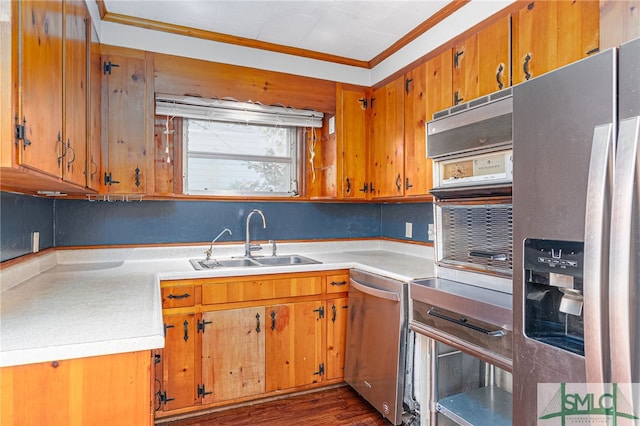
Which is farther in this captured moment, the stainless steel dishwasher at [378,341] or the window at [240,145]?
the window at [240,145]

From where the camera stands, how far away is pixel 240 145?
2.90 metres

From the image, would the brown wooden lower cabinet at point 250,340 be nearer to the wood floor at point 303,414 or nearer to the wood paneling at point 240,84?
the wood floor at point 303,414

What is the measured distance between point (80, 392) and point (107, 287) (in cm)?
75

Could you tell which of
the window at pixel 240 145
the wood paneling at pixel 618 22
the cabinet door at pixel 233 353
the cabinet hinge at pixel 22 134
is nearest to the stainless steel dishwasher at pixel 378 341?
the cabinet door at pixel 233 353

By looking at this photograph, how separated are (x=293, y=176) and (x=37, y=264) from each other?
5.93ft

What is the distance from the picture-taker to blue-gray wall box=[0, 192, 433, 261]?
222cm

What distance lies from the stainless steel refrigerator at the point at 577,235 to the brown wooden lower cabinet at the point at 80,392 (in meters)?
1.22

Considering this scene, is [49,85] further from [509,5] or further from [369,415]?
[369,415]

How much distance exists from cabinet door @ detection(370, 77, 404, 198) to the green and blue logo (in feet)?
5.37

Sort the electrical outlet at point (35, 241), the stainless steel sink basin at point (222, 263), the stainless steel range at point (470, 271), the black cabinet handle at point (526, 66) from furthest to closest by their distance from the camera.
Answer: the stainless steel sink basin at point (222, 263), the electrical outlet at point (35, 241), the black cabinet handle at point (526, 66), the stainless steel range at point (470, 271)

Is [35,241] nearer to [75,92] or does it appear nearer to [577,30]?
[75,92]

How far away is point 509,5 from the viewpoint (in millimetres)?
1819

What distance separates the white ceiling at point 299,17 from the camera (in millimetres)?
2148

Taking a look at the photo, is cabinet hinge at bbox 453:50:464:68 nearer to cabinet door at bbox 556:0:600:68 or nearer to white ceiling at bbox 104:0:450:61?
white ceiling at bbox 104:0:450:61
